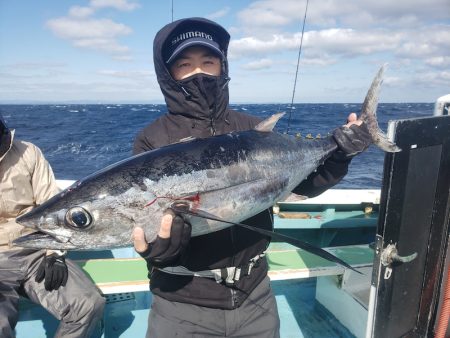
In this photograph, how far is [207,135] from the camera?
2.56 m

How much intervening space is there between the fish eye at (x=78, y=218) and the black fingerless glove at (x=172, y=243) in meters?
0.37

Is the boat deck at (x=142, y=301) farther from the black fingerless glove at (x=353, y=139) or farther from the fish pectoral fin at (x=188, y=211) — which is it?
the fish pectoral fin at (x=188, y=211)

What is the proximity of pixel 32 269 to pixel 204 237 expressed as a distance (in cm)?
228

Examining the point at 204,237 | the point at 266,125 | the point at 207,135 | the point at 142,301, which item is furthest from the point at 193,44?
the point at 142,301

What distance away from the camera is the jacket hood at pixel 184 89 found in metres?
2.50

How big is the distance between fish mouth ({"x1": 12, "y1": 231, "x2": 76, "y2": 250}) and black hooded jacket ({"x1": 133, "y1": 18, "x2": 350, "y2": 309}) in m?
0.68

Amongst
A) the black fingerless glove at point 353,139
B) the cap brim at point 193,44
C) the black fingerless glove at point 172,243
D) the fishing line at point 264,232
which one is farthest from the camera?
the black fingerless glove at point 353,139

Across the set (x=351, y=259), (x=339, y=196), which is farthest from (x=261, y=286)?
(x=339, y=196)

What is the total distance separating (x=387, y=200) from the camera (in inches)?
94.0

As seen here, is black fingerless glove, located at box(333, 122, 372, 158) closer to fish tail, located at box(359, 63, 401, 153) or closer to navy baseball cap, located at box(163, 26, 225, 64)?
fish tail, located at box(359, 63, 401, 153)

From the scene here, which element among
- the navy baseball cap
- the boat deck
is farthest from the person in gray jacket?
the navy baseball cap

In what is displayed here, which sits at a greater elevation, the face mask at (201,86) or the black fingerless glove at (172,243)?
the face mask at (201,86)

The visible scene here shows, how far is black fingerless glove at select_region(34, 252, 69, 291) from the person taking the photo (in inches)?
128

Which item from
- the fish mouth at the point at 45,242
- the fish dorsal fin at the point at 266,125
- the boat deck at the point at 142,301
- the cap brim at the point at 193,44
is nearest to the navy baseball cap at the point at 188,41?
the cap brim at the point at 193,44
